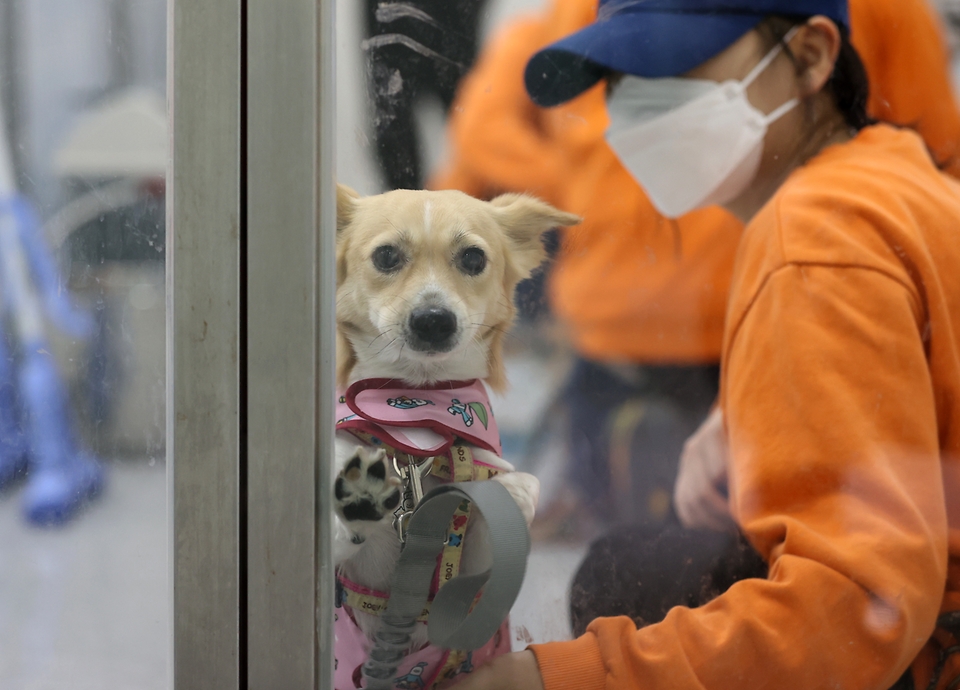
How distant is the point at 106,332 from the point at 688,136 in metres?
0.88

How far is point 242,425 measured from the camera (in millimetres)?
995

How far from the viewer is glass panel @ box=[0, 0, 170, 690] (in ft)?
3.35

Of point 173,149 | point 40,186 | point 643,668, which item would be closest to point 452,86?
point 173,149

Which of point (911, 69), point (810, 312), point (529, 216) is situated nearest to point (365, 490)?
point (529, 216)

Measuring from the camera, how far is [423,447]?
3.35ft

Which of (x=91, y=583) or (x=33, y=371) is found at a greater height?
(x=33, y=371)

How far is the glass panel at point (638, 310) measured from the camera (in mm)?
994

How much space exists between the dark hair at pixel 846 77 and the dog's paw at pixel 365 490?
2.66 ft

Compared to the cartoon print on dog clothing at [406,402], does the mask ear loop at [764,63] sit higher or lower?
higher

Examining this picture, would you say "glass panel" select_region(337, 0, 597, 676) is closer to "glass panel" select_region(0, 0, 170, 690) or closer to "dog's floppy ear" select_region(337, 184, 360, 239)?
"dog's floppy ear" select_region(337, 184, 360, 239)

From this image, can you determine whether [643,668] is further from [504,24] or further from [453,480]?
[504,24]

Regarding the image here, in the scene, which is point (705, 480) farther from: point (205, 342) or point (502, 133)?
point (205, 342)

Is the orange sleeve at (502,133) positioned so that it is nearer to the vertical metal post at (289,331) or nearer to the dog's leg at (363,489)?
the vertical metal post at (289,331)

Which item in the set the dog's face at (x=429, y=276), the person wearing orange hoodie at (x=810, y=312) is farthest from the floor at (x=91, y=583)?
the person wearing orange hoodie at (x=810, y=312)
